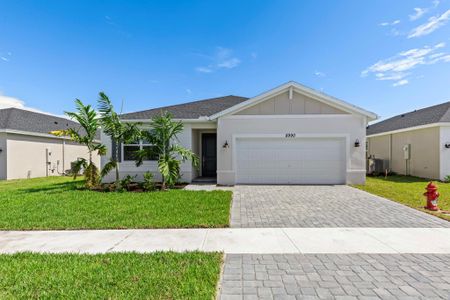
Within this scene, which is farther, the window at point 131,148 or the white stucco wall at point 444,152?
the white stucco wall at point 444,152

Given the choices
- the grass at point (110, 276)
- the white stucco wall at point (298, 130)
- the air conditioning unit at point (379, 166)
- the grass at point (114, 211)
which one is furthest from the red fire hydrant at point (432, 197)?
the air conditioning unit at point (379, 166)

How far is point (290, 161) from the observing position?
11.2 metres

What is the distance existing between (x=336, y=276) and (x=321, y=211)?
12.0ft

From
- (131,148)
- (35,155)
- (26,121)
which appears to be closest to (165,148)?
(131,148)

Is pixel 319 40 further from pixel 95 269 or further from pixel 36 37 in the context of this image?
pixel 36 37

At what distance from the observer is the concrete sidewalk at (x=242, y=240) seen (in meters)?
4.01

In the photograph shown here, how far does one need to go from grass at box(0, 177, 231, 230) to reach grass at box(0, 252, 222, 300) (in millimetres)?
1566

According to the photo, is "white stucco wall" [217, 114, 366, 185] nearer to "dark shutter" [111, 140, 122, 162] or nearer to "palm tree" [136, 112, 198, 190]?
"palm tree" [136, 112, 198, 190]

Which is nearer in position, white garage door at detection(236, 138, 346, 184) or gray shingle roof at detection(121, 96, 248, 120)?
white garage door at detection(236, 138, 346, 184)

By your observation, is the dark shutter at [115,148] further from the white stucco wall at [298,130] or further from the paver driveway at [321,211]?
the paver driveway at [321,211]

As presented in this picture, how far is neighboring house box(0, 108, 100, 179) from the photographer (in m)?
14.4

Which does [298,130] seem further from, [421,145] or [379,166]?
[379,166]

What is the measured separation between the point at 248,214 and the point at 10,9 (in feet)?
41.3

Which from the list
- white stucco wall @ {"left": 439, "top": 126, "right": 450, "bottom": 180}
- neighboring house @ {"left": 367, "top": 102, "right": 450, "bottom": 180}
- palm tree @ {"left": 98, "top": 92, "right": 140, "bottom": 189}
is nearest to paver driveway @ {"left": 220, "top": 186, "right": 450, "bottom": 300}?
palm tree @ {"left": 98, "top": 92, "right": 140, "bottom": 189}
